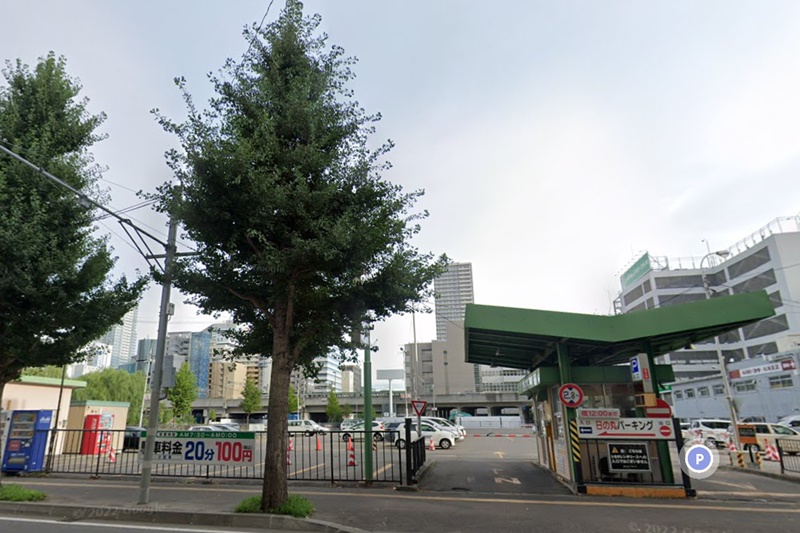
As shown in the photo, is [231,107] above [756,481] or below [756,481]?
above

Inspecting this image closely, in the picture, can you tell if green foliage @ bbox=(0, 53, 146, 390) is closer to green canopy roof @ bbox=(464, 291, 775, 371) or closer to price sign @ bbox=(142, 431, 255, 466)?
price sign @ bbox=(142, 431, 255, 466)

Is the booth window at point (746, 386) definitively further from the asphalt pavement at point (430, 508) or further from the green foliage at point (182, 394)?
the green foliage at point (182, 394)

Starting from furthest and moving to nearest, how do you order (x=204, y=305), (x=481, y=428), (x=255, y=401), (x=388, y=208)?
(x=255, y=401), (x=481, y=428), (x=204, y=305), (x=388, y=208)

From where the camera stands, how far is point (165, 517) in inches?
344

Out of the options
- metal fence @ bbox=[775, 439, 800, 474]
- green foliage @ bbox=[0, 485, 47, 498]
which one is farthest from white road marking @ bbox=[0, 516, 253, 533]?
metal fence @ bbox=[775, 439, 800, 474]

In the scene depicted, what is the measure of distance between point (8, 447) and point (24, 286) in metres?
7.29

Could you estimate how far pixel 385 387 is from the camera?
9738 cm

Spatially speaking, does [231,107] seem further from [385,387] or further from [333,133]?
[385,387]

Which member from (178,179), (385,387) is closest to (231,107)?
(178,179)

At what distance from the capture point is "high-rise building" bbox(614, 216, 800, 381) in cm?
5662

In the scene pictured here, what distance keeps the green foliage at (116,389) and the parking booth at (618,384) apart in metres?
46.0

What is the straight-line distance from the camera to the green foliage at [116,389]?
152 feet

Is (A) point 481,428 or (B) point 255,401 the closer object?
(A) point 481,428

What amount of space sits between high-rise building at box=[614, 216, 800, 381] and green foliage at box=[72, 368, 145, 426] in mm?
49823
